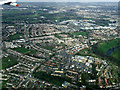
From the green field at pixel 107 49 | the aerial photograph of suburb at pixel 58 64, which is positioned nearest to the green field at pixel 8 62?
the aerial photograph of suburb at pixel 58 64

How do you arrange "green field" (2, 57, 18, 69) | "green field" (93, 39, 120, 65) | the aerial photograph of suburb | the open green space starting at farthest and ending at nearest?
the open green space < "green field" (93, 39, 120, 65) < "green field" (2, 57, 18, 69) < the aerial photograph of suburb

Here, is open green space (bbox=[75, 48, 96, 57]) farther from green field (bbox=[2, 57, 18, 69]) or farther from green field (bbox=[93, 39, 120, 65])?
green field (bbox=[2, 57, 18, 69])

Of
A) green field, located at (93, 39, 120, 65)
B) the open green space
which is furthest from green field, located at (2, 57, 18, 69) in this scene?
green field, located at (93, 39, 120, 65)

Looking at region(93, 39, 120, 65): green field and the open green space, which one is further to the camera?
the open green space

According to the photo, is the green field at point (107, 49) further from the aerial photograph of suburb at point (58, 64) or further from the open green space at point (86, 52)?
the open green space at point (86, 52)

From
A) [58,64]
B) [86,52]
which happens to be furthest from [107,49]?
[58,64]

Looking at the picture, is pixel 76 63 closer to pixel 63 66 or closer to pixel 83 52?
pixel 63 66

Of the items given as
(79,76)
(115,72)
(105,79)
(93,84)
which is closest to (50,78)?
(79,76)

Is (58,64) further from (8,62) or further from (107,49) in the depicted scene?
(107,49)
